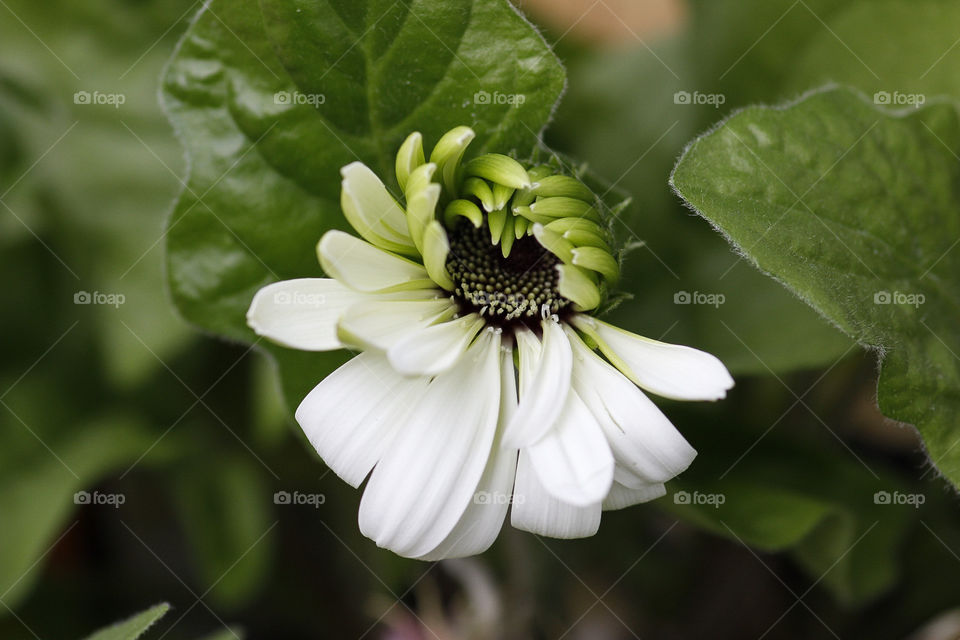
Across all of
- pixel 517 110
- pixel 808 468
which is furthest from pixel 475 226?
pixel 808 468

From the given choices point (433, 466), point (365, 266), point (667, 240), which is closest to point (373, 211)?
point (365, 266)

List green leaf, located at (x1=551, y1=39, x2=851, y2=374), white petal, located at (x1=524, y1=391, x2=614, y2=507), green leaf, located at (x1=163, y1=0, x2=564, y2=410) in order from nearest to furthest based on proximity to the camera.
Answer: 1. white petal, located at (x1=524, y1=391, x2=614, y2=507)
2. green leaf, located at (x1=163, y1=0, x2=564, y2=410)
3. green leaf, located at (x1=551, y1=39, x2=851, y2=374)

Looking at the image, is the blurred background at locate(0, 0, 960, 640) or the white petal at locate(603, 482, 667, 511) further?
the blurred background at locate(0, 0, 960, 640)

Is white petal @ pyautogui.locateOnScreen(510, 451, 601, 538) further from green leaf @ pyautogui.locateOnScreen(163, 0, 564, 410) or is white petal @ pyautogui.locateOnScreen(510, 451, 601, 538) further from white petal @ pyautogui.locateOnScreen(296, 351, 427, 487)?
green leaf @ pyautogui.locateOnScreen(163, 0, 564, 410)

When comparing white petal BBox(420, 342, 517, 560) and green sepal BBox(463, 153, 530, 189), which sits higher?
green sepal BBox(463, 153, 530, 189)

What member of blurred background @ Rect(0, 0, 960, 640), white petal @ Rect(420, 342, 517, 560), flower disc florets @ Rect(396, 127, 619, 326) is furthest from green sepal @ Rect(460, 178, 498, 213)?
blurred background @ Rect(0, 0, 960, 640)

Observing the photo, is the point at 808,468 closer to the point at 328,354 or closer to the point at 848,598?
the point at 848,598

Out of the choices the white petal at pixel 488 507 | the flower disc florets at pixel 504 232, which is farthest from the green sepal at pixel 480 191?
the white petal at pixel 488 507
